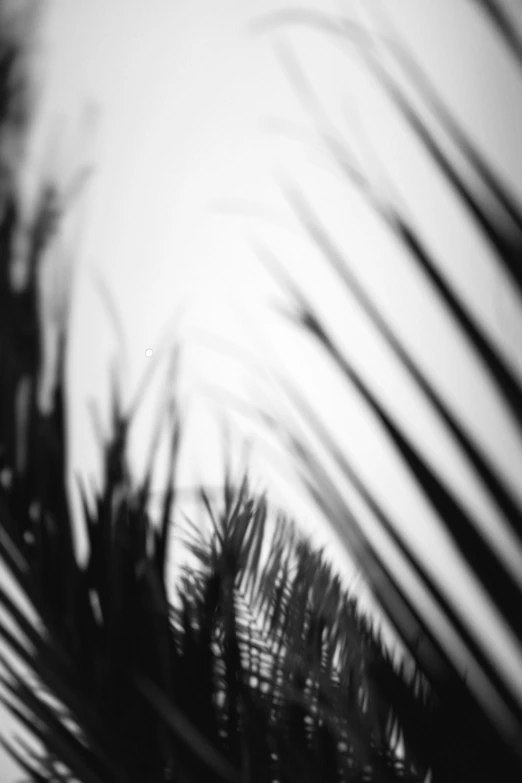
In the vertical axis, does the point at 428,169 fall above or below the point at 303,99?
below

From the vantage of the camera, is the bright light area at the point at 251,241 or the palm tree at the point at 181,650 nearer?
the palm tree at the point at 181,650

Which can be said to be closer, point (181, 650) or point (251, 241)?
point (181, 650)

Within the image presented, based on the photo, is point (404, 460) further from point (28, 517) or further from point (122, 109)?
point (122, 109)

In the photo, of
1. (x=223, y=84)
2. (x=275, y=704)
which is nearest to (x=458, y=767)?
(x=275, y=704)

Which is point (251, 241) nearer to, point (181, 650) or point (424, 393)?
point (424, 393)

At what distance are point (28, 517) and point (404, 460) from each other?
0.32 meters

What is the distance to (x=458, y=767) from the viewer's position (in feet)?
1.26

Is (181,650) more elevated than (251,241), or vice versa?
(251,241)

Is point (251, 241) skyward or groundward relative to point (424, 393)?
skyward

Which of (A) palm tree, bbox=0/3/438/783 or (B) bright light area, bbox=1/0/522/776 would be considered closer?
(A) palm tree, bbox=0/3/438/783

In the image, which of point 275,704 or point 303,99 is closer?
point 275,704

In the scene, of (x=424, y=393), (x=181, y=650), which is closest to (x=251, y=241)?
(x=424, y=393)

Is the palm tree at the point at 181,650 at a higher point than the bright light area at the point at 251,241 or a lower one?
lower

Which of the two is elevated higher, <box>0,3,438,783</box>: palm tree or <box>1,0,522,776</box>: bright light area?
<box>1,0,522,776</box>: bright light area
